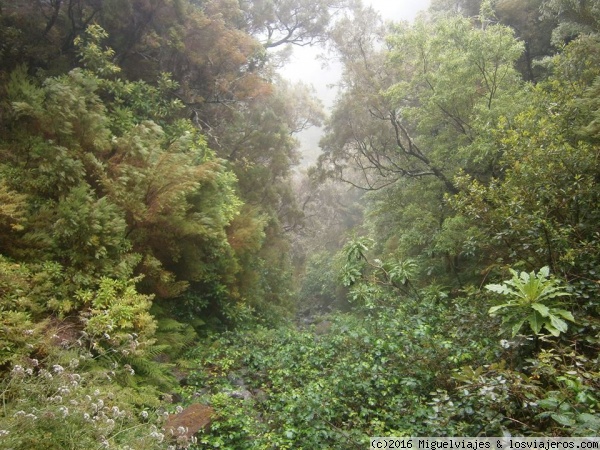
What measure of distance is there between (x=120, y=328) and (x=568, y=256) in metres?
5.67

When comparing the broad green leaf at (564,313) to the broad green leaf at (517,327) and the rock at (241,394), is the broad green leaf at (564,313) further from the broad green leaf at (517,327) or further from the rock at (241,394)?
the rock at (241,394)

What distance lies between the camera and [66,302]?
4.37m

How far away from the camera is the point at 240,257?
891 cm

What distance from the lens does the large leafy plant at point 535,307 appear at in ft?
12.1

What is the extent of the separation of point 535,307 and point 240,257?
6.49 m

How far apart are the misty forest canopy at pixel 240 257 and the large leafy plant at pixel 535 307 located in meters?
0.03

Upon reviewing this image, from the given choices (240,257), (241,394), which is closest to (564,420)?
(241,394)

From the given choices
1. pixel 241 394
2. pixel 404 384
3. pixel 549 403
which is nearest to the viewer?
pixel 549 403

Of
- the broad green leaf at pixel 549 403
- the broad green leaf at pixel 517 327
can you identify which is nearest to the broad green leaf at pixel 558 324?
the broad green leaf at pixel 517 327

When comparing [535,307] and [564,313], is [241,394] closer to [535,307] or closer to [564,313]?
[535,307]

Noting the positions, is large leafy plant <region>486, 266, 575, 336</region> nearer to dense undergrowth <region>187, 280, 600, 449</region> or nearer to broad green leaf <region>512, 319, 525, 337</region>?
broad green leaf <region>512, 319, 525, 337</region>

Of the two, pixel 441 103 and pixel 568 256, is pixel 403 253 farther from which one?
pixel 568 256

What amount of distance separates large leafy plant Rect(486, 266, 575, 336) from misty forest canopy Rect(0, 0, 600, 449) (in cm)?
3

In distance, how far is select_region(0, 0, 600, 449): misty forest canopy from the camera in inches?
134
